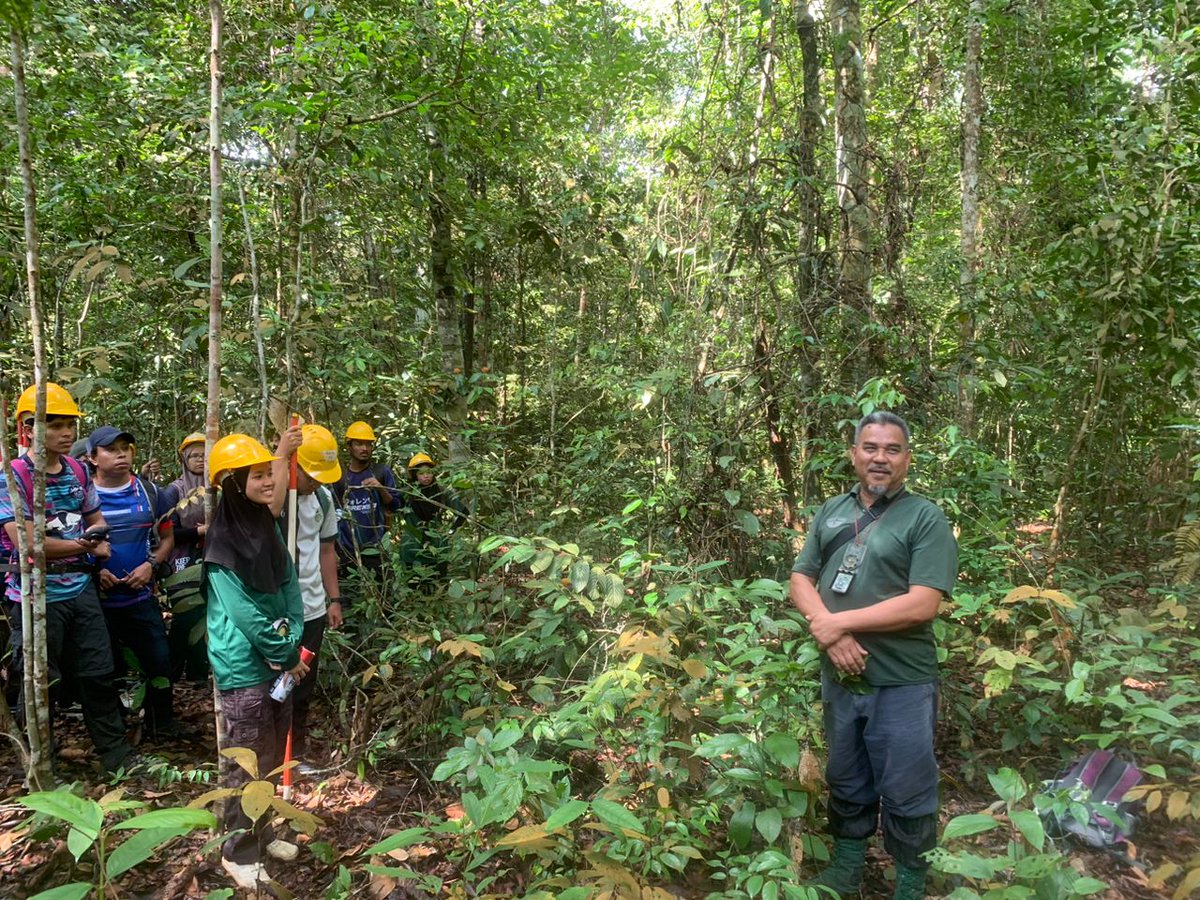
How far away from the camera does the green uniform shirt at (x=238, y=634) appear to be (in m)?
2.98

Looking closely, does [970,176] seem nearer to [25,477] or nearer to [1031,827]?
[1031,827]

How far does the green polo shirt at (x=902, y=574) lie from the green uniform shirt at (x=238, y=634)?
8.14 ft

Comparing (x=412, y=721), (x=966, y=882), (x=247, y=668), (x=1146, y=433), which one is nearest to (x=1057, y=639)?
(x=966, y=882)

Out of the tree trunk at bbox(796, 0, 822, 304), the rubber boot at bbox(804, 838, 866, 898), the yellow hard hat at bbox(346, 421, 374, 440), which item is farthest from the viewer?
the yellow hard hat at bbox(346, 421, 374, 440)

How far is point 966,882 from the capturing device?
299 centimetres

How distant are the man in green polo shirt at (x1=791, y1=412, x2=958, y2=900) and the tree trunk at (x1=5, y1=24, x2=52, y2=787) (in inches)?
123

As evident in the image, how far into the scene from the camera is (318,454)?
152 inches

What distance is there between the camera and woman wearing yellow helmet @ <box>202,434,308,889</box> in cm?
295

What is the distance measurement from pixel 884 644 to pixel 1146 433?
4.27 m

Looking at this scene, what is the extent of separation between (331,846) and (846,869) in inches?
80.8

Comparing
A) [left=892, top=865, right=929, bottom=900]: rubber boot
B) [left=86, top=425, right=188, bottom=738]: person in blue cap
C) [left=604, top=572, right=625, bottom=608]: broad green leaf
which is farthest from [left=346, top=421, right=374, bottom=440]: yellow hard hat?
[left=892, top=865, right=929, bottom=900]: rubber boot

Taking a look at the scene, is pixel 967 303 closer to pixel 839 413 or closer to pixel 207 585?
pixel 839 413

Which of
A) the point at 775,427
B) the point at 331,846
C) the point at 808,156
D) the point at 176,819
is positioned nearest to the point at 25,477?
the point at 331,846

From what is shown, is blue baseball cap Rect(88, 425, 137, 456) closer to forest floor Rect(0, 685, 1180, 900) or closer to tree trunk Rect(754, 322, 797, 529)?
forest floor Rect(0, 685, 1180, 900)
